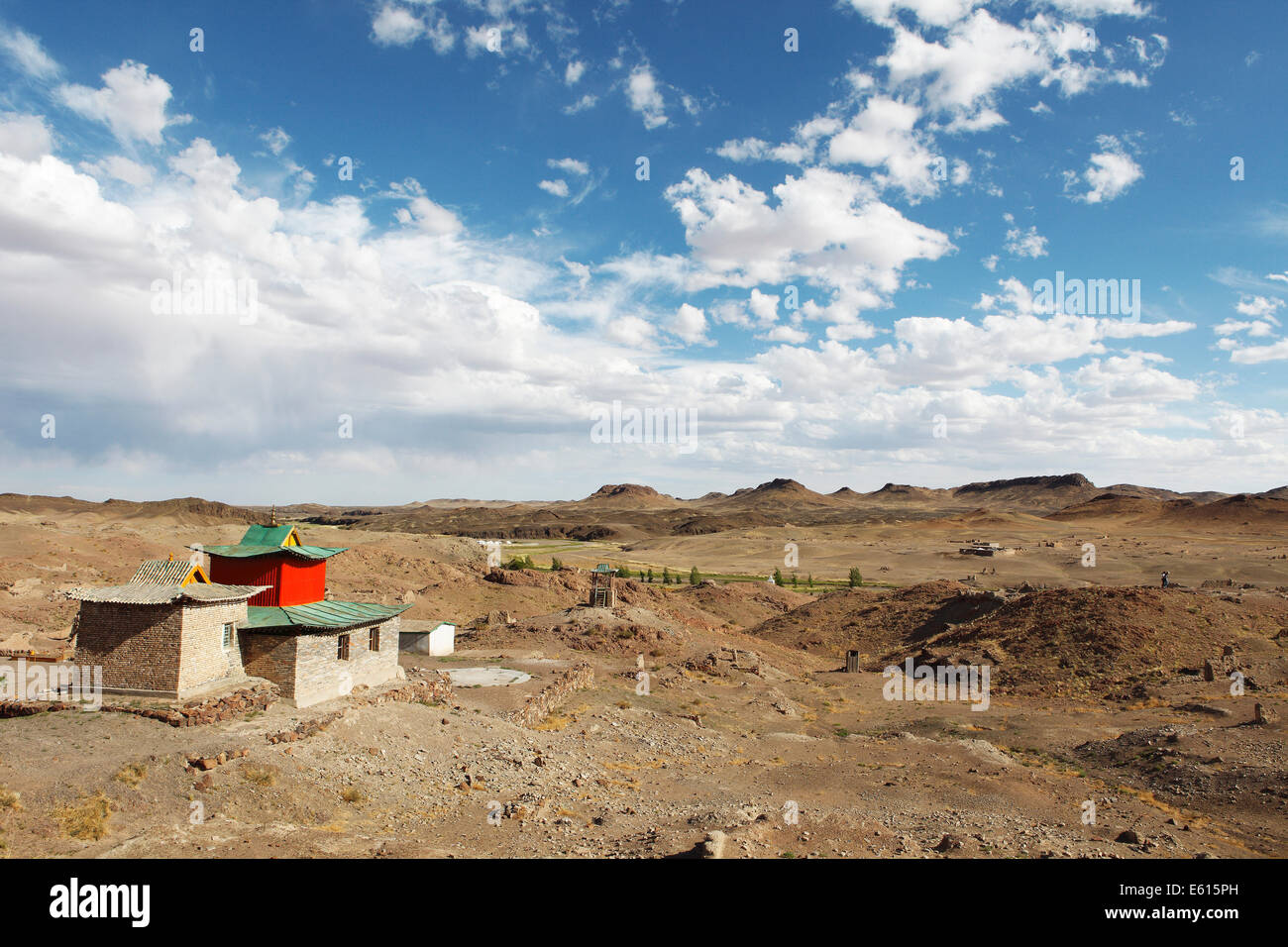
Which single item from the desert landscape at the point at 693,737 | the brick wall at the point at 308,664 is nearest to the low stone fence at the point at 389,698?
the desert landscape at the point at 693,737

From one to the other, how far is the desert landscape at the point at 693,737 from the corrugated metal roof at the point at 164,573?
3.38 meters

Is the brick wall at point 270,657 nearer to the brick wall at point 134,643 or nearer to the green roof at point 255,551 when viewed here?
the brick wall at point 134,643

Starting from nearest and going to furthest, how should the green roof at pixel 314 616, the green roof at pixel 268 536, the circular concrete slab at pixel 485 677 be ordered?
the green roof at pixel 314 616
the green roof at pixel 268 536
the circular concrete slab at pixel 485 677

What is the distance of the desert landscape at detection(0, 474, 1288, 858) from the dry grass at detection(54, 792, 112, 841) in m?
0.05

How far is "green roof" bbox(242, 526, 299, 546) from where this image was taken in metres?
21.9

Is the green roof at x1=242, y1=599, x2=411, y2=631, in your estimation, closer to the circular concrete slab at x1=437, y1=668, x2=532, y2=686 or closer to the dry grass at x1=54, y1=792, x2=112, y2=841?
the circular concrete slab at x1=437, y1=668, x2=532, y2=686

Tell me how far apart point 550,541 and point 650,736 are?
137m

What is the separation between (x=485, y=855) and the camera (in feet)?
43.9

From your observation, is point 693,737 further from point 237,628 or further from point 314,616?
point 237,628

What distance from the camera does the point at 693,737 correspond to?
25.1m

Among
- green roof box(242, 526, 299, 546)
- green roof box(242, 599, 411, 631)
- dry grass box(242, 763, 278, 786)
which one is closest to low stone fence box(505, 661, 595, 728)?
green roof box(242, 599, 411, 631)

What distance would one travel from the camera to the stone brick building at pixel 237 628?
1791cm
